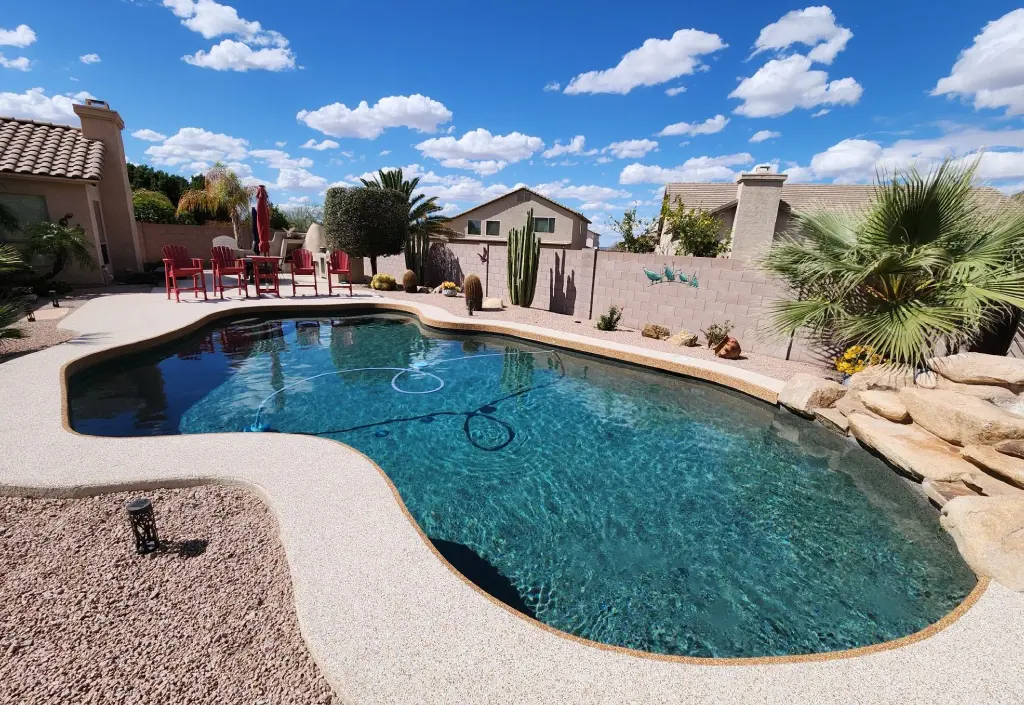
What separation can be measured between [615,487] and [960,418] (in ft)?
11.5

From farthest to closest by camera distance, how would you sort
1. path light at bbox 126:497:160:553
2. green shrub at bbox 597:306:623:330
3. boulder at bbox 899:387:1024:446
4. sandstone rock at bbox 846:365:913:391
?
green shrub at bbox 597:306:623:330 < sandstone rock at bbox 846:365:913:391 < boulder at bbox 899:387:1024:446 < path light at bbox 126:497:160:553

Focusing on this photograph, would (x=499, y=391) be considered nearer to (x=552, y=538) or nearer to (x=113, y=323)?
(x=552, y=538)

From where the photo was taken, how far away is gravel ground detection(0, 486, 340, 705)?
6.98 feet

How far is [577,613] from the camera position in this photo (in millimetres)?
3152

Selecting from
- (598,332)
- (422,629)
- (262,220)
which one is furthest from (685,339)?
(262,220)

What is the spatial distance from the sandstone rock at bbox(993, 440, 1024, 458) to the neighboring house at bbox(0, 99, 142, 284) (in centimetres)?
1886

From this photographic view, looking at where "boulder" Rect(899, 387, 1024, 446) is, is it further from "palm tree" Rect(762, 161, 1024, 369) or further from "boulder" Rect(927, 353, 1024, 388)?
"palm tree" Rect(762, 161, 1024, 369)

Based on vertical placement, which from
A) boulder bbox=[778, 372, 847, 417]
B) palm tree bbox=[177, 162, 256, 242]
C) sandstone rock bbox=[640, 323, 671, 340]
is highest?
palm tree bbox=[177, 162, 256, 242]

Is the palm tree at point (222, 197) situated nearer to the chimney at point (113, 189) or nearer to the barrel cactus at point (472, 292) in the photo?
the chimney at point (113, 189)

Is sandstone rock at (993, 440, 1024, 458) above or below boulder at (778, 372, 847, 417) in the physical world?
above

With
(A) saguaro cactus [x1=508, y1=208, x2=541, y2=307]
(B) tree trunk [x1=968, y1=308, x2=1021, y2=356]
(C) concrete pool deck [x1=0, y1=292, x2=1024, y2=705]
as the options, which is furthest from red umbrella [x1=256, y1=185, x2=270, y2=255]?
(B) tree trunk [x1=968, y1=308, x2=1021, y2=356]

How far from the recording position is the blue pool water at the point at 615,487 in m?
3.22

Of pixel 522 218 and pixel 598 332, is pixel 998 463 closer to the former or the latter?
pixel 598 332

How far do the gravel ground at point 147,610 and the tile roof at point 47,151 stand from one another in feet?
43.5
